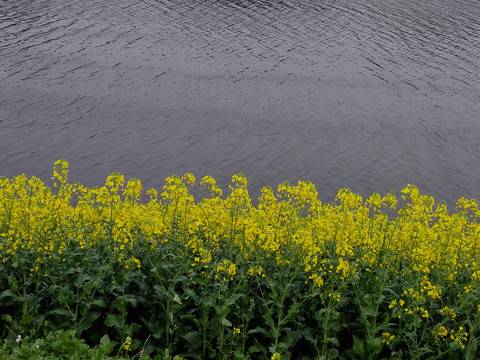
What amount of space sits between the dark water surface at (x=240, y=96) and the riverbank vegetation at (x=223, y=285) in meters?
10.3

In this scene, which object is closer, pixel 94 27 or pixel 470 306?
pixel 470 306

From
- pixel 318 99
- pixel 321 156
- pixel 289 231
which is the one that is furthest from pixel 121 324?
pixel 318 99

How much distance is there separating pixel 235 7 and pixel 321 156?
2106cm

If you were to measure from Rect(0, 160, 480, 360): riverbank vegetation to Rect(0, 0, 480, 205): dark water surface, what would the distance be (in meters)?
10.3

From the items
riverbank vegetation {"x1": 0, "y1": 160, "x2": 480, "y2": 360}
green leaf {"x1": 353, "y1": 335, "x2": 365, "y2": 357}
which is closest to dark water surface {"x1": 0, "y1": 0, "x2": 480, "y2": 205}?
riverbank vegetation {"x1": 0, "y1": 160, "x2": 480, "y2": 360}

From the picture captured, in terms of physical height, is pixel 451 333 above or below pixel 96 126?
above

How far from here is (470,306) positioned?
26.3 feet

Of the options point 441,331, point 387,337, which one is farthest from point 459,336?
point 387,337

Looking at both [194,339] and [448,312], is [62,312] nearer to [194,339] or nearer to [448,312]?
[194,339]

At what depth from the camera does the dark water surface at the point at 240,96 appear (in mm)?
20297

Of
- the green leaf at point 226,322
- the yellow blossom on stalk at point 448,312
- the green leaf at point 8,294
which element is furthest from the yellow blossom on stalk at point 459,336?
the green leaf at point 8,294

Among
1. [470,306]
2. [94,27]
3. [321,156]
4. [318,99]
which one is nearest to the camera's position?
[470,306]

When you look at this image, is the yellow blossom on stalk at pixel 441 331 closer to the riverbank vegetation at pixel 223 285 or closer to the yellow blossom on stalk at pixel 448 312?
the riverbank vegetation at pixel 223 285

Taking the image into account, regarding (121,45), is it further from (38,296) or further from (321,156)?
(38,296)
